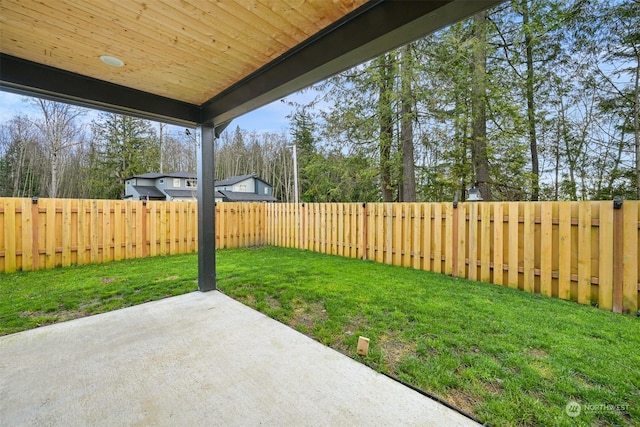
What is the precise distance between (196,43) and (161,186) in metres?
19.7

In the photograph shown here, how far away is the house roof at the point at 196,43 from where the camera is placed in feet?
5.67

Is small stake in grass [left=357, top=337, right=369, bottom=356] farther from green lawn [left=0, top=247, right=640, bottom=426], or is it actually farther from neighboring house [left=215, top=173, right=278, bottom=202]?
neighboring house [left=215, top=173, right=278, bottom=202]

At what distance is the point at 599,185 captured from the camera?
7.41m

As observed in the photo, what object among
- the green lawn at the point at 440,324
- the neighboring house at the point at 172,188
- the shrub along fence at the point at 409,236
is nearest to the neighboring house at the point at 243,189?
the neighboring house at the point at 172,188

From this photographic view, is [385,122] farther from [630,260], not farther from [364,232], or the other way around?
[630,260]

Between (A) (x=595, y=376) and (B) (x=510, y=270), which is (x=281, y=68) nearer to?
(A) (x=595, y=376)

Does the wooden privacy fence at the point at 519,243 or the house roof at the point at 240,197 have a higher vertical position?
the house roof at the point at 240,197

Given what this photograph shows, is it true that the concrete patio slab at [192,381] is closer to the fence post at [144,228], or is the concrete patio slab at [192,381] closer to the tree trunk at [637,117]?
the fence post at [144,228]

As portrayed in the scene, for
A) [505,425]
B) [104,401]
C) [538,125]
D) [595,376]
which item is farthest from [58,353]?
[538,125]

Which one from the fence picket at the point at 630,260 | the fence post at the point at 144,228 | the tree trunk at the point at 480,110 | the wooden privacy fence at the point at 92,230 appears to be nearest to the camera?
the fence picket at the point at 630,260

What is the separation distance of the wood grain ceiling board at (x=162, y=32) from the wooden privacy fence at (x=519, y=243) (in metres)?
3.59

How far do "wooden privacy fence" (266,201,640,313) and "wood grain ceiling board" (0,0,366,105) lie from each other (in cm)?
359

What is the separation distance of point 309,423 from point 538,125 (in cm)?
956

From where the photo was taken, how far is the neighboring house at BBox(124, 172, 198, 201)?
18016mm
